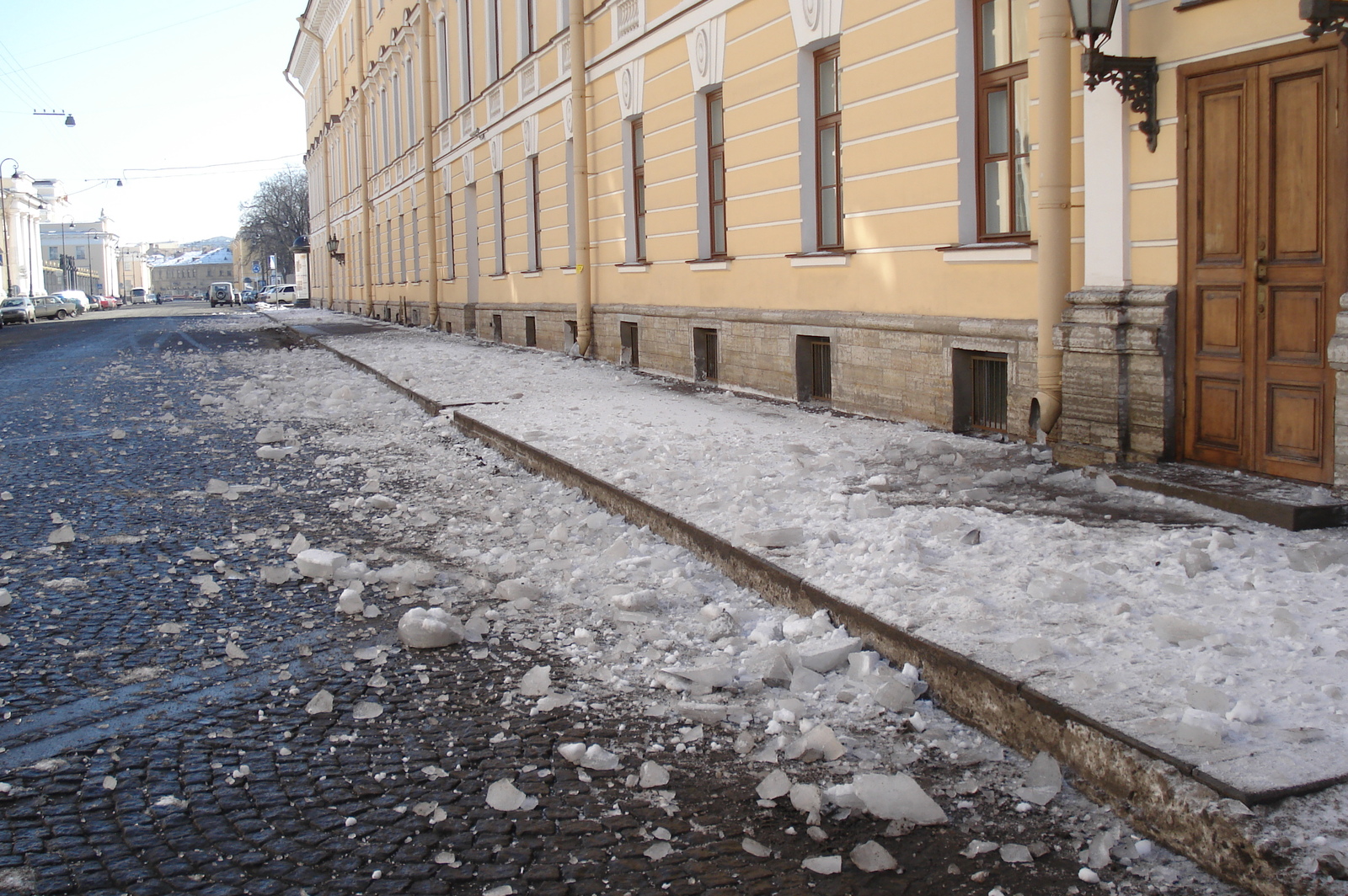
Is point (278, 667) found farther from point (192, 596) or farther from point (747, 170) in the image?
point (747, 170)

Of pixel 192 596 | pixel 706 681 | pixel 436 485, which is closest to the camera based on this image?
pixel 706 681

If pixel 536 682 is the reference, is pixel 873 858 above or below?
below

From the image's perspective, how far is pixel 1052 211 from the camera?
7.49 metres

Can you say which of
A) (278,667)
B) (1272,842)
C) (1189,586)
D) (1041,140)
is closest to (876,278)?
(1041,140)

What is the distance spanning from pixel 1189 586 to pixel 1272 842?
1919mm

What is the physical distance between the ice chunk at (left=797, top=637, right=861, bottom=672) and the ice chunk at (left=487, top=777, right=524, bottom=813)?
127 cm

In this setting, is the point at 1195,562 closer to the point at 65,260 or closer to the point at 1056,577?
the point at 1056,577

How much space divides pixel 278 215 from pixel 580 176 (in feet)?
305

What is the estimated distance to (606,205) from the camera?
17375mm

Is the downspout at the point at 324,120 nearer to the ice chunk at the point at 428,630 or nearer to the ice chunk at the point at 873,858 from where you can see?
the ice chunk at the point at 428,630

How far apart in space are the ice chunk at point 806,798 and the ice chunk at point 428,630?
189 cm

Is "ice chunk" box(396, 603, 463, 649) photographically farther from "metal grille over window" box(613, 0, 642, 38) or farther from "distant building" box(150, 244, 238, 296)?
"distant building" box(150, 244, 238, 296)

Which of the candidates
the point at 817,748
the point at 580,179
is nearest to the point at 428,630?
the point at 817,748

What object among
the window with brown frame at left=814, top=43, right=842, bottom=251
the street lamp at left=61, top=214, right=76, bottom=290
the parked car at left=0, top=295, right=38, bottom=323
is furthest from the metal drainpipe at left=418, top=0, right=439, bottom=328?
the street lamp at left=61, top=214, right=76, bottom=290
